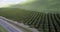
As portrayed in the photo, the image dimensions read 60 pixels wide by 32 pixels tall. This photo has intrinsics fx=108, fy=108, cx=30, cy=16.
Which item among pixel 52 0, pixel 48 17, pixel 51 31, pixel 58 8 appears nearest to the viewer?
pixel 51 31

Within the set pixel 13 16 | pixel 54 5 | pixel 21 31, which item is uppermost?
pixel 54 5

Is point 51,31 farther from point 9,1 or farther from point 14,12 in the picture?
point 9,1

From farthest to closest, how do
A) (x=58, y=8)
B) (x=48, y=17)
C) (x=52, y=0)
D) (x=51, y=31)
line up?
(x=52, y=0), (x=58, y=8), (x=48, y=17), (x=51, y=31)

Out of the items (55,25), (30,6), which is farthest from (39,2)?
(55,25)

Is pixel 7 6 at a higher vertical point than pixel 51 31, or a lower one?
higher

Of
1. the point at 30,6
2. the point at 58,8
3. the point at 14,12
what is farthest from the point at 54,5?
the point at 14,12

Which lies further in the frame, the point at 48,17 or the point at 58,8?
the point at 58,8

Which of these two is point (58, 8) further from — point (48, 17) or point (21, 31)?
point (21, 31)
